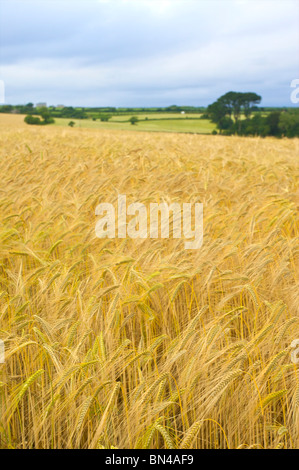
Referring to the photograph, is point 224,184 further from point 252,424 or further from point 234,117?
point 234,117

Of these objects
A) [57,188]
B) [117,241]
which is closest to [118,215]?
[117,241]

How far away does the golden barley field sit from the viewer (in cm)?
133

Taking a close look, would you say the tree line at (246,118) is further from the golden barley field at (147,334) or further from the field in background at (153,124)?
the golden barley field at (147,334)

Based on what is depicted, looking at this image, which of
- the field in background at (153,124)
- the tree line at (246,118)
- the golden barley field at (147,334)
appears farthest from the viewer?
the field in background at (153,124)

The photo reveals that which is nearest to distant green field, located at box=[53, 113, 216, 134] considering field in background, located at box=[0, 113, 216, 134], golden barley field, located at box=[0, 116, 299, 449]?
field in background, located at box=[0, 113, 216, 134]

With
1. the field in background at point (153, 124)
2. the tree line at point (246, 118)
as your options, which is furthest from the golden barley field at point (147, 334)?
the field in background at point (153, 124)

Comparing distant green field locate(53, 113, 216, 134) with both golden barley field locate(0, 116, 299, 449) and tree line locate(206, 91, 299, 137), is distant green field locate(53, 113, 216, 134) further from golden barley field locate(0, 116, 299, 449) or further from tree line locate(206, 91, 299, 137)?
golden barley field locate(0, 116, 299, 449)

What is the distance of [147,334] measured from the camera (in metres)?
1.84

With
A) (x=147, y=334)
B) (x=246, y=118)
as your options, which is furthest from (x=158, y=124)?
(x=147, y=334)

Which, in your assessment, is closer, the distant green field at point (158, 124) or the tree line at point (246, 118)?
the tree line at point (246, 118)

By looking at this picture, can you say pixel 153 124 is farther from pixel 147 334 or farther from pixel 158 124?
pixel 147 334

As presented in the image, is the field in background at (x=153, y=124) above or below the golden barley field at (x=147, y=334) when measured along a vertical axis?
above

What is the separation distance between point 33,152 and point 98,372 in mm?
5867

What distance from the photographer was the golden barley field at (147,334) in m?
1.33
